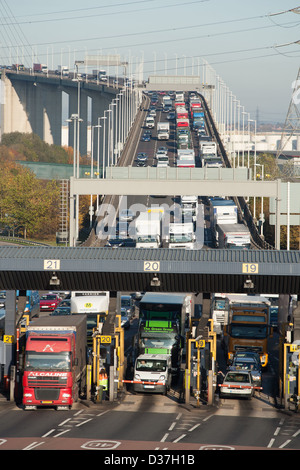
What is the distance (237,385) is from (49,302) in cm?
2535

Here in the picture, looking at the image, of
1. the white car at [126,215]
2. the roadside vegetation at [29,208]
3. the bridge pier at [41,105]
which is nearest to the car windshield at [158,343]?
the white car at [126,215]

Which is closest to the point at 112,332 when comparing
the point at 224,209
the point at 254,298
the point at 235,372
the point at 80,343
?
the point at 80,343

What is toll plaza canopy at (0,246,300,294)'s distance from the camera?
3553 centimetres

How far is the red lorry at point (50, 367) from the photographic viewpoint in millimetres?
32156

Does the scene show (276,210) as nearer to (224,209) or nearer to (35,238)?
(224,209)

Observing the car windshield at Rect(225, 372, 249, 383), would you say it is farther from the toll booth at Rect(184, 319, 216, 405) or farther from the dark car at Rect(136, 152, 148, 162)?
the dark car at Rect(136, 152, 148, 162)

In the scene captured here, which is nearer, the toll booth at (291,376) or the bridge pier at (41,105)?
the toll booth at (291,376)

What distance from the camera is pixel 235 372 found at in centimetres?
3584

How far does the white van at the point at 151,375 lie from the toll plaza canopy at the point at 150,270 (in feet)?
10.6

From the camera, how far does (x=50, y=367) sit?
32188 millimetres

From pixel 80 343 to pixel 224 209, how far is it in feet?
155

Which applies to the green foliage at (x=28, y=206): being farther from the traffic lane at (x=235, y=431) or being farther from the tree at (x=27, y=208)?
the traffic lane at (x=235, y=431)

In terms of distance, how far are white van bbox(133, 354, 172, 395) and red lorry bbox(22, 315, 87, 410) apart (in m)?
3.48

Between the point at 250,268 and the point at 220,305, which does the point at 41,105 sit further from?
the point at 250,268
